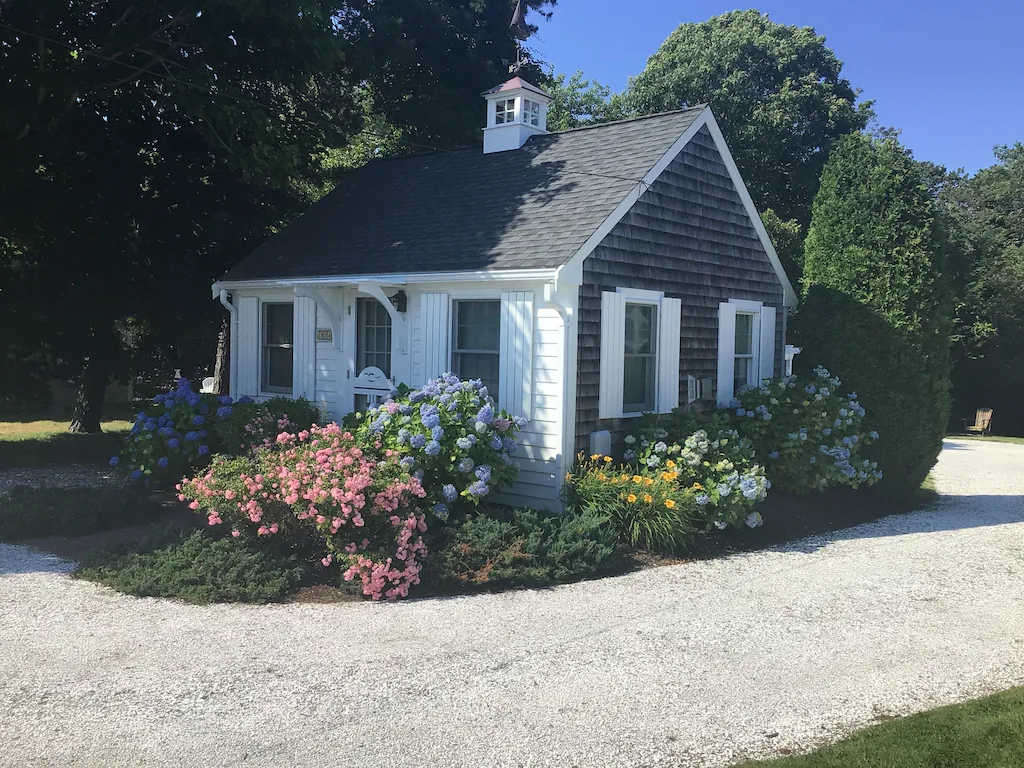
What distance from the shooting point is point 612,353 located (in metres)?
10.1

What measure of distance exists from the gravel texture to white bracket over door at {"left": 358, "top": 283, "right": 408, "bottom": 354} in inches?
178

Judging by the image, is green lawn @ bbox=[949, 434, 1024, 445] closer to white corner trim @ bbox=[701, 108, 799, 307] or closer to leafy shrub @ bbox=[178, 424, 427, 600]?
white corner trim @ bbox=[701, 108, 799, 307]

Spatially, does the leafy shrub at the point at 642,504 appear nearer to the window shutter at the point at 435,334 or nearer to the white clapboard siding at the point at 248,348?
the window shutter at the point at 435,334

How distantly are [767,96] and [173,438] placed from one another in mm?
25521

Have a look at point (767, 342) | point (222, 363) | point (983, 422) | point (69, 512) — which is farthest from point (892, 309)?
point (983, 422)

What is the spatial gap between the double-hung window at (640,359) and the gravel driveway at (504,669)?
285 centimetres

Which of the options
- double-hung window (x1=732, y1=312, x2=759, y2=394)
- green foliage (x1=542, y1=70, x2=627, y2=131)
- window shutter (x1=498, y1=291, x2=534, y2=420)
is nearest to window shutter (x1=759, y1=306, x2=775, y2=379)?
double-hung window (x1=732, y1=312, x2=759, y2=394)

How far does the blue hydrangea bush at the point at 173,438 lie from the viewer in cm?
1069

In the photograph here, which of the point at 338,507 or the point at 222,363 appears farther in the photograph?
the point at 222,363

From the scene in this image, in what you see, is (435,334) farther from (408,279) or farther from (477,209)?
(477,209)

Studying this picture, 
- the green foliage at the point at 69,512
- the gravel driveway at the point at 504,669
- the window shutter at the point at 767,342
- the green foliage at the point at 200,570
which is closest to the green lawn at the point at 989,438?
the window shutter at the point at 767,342

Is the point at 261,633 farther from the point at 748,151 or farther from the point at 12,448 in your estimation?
the point at 748,151

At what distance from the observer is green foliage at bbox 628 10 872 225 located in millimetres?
28797

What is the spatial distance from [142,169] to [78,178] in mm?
980
